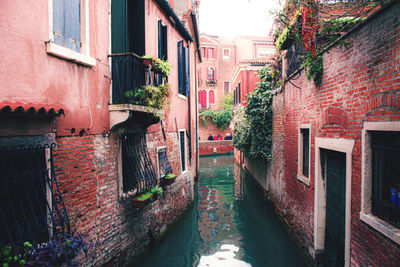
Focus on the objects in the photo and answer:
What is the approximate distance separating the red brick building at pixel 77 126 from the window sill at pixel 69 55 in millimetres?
14

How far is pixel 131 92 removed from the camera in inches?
183

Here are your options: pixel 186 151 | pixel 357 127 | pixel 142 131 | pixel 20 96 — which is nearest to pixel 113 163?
pixel 142 131

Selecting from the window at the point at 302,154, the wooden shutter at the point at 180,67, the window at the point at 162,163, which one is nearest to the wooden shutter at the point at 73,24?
the window at the point at 162,163

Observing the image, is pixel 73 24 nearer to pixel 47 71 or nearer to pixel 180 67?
pixel 47 71

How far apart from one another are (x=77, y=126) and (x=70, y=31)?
1.43 meters

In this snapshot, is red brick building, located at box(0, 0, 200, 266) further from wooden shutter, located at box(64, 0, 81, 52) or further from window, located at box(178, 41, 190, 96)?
window, located at box(178, 41, 190, 96)

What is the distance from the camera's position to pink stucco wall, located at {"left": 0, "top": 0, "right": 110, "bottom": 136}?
9.00 ft

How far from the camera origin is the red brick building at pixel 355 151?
285 centimetres

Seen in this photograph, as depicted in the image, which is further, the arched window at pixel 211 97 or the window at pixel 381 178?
the arched window at pixel 211 97

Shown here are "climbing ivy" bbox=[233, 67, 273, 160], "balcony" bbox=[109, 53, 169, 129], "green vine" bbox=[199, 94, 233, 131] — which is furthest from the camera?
"green vine" bbox=[199, 94, 233, 131]

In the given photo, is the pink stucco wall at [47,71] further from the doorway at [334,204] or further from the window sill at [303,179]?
the window sill at [303,179]

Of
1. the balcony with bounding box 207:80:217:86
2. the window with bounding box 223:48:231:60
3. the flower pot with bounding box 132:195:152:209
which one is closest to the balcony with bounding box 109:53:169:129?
the flower pot with bounding box 132:195:152:209

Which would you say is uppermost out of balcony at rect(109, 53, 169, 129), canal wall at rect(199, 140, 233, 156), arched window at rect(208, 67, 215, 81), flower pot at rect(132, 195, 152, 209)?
arched window at rect(208, 67, 215, 81)

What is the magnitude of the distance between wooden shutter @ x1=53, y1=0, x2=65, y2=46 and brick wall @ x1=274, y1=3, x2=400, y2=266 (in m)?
4.16
